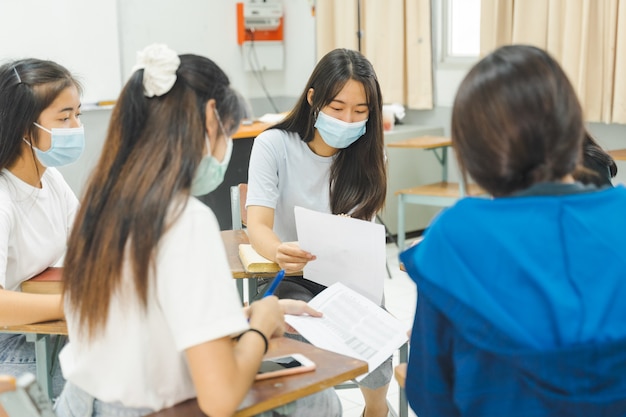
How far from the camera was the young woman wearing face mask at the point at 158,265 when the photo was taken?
1267mm

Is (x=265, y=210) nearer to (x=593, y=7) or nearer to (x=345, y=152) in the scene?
(x=345, y=152)

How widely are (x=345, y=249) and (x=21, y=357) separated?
880 millimetres

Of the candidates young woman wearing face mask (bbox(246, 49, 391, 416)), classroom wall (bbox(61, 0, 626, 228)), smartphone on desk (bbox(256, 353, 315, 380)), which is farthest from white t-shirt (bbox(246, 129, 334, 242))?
classroom wall (bbox(61, 0, 626, 228))

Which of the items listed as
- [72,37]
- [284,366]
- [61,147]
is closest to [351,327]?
[284,366]

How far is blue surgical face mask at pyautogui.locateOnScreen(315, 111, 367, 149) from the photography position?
94.8 inches

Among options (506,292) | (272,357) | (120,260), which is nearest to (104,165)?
(120,260)

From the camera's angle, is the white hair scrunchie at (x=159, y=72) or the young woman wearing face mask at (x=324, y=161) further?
the young woman wearing face mask at (x=324, y=161)

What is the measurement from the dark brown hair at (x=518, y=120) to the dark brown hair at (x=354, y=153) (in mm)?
1180

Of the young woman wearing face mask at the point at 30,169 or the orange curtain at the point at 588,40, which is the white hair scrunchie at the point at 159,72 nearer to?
the young woman wearing face mask at the point at 30,169

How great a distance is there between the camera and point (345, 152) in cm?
253

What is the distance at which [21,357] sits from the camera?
2.05 metres

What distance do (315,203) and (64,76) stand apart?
83 cm

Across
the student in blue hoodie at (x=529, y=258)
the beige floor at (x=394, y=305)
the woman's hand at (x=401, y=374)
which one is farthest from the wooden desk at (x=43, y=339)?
the beige floor at (x=394, y=305)

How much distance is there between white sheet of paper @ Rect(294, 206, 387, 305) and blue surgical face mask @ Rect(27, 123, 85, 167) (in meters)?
0.66
